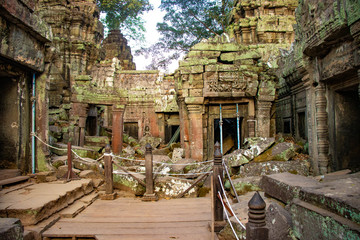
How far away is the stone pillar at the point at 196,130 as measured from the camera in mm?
8133

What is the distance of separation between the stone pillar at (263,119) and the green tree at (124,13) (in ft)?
66.3

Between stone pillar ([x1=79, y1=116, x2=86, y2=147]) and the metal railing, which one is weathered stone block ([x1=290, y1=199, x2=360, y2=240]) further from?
stone pillar ([x1=79, y1=116, x2=86, y2=147])

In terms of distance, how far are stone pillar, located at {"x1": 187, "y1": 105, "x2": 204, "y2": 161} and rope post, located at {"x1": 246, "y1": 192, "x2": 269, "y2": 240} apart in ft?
19.6

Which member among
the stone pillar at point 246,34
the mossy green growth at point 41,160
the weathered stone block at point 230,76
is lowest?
the mossy green growth at point 41,160

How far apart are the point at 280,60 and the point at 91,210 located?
31.9 ft

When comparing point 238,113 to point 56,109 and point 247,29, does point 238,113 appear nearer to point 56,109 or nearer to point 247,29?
point 247,29

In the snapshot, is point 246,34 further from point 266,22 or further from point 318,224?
point 318,224

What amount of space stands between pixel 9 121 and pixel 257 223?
5642mm

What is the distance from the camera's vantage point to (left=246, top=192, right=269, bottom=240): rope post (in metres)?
2.07

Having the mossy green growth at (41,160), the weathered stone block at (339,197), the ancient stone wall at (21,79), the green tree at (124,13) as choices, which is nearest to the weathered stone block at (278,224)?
the weathered stone block at (339,197)

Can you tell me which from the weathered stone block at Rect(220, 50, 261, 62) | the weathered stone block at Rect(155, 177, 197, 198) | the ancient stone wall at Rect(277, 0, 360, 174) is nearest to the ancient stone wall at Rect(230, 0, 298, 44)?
the weathered stone block at Rect(220, 50, 261, 62)

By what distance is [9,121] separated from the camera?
5531mm

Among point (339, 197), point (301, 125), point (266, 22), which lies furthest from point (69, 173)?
point (266, 22)

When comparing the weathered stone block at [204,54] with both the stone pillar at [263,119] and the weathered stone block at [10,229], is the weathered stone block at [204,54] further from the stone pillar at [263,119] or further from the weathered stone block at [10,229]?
the weathered stone block at [10,229]
